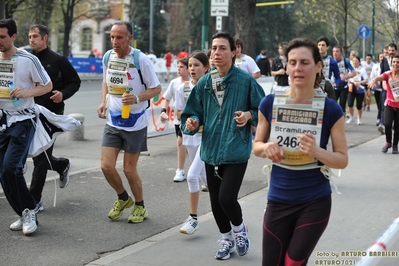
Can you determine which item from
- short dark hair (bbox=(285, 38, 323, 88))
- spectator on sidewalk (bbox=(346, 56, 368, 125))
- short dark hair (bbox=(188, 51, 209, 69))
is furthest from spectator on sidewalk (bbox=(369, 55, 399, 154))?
short dark hair (bbox=(285, 38, 323, 88))

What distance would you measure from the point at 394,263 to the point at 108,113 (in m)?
3.15

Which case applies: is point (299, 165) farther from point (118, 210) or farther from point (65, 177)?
point (65, 177)

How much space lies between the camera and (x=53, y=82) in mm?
8312

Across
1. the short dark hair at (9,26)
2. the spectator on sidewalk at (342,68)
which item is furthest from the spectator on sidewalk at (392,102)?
the short dark hair at (9,26)

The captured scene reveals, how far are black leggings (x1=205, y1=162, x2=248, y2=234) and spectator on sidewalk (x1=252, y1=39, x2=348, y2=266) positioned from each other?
1.54m

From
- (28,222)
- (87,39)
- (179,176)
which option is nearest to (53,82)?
(28,222)

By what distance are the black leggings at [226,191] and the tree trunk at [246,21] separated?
15.1m

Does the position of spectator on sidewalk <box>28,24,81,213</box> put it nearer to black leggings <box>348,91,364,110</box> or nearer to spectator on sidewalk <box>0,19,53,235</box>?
spectator on sidewalk <box>0,19,53,235</box>

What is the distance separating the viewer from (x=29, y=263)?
20.2ft

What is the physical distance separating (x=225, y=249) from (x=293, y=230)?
1884 millimetres

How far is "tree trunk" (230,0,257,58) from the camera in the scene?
20.9 meters

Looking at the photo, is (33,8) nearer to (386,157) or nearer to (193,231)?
(386,157)

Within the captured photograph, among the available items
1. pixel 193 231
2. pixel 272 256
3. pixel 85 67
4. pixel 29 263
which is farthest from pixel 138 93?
pixel 85 67

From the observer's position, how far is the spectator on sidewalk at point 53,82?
26.4 feet
